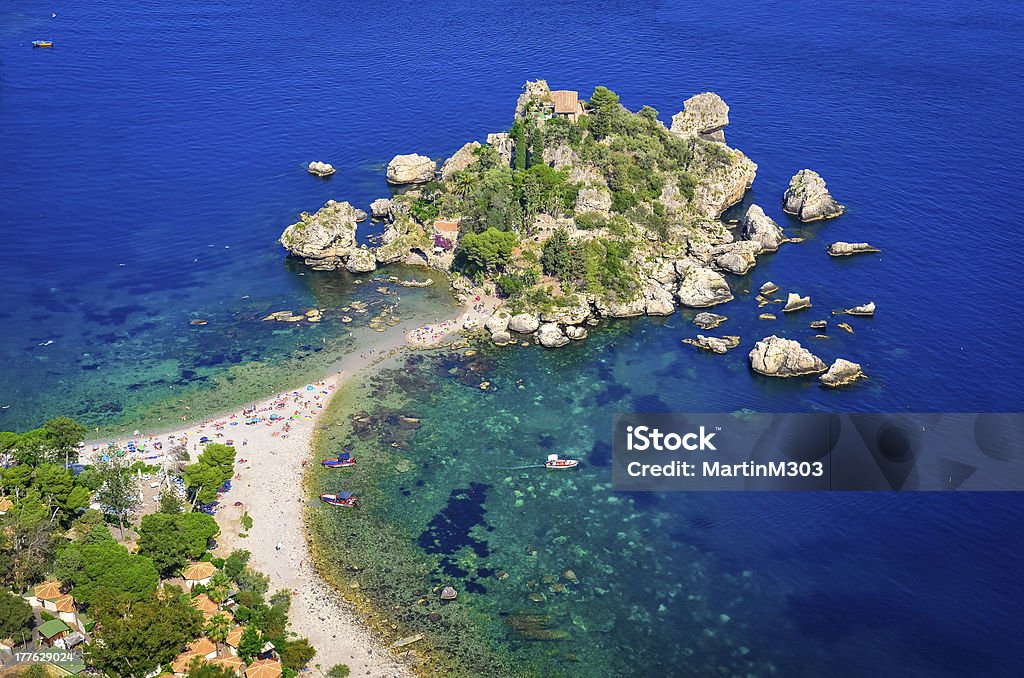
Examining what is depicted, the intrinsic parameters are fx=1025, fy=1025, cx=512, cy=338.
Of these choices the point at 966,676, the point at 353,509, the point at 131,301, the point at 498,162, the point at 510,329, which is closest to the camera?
the point at 966,676

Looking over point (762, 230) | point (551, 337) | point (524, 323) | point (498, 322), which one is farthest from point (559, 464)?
point (762, 230)

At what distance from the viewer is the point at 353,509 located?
10531 cm

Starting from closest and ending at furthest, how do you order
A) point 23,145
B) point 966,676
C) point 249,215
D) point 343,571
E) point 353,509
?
point 966,676, point 343,571, point 353,509, point 249,215, point 23,145

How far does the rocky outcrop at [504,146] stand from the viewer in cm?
15912

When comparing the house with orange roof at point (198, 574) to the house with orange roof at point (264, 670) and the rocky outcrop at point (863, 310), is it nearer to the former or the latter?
the house with orange roof at point (264, 670)

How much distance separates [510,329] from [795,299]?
126 feet

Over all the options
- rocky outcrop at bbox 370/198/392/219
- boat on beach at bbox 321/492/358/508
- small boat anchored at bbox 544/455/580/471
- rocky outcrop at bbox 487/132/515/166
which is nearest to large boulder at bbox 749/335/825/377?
small boat anchored at bbox 544/455/580/471

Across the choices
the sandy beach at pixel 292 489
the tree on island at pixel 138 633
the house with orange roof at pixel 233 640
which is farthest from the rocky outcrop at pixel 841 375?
the tree on island at pixel 138 633

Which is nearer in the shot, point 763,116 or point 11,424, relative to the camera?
point 11,424

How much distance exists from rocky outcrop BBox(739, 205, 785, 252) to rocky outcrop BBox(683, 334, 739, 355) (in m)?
25.8

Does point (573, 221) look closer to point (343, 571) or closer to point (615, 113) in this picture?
point (615, 113)

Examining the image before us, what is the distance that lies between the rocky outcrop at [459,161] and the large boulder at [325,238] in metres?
20.4

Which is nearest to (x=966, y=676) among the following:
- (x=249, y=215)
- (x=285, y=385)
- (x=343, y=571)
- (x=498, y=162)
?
(x=343, y=571)

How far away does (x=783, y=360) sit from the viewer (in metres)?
124
